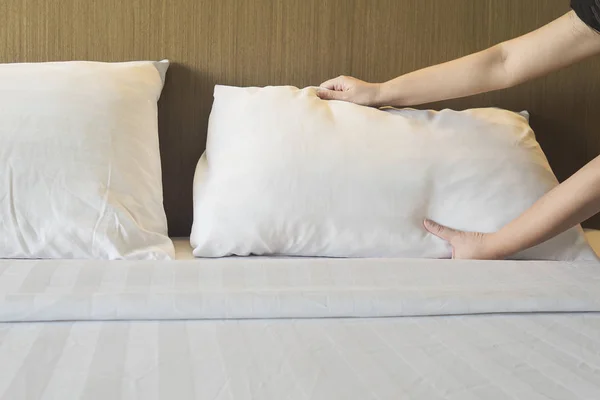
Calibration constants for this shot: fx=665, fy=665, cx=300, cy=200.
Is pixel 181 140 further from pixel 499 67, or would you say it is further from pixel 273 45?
pixel 499 67

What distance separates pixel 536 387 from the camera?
0.75 m

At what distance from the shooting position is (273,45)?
1.66 m

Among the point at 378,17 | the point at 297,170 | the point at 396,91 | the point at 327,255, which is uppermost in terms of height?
the point at 378,17

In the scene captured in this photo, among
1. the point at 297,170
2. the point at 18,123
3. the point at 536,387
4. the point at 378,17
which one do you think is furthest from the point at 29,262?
the point at 378,17

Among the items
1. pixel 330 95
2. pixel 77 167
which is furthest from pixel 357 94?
pixel 77 167

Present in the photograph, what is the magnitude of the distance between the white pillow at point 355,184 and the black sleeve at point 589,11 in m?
0.28

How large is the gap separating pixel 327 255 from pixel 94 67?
0.66m

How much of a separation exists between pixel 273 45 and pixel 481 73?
511 millimetres

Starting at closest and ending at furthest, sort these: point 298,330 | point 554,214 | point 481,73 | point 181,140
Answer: point 298,330
point 554,214
point 481,73
point 181,140

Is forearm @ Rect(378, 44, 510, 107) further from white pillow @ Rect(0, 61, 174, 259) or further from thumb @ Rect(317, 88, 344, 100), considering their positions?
white pillow @ Rect(0, 61, 174, 259)

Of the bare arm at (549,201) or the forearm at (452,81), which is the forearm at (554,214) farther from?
the forearm at (452,81)

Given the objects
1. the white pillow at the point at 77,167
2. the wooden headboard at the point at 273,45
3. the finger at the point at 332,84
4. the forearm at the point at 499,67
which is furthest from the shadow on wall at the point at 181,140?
the forearm at the point at 499,67

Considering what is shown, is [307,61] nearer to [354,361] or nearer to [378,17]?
[378,17]

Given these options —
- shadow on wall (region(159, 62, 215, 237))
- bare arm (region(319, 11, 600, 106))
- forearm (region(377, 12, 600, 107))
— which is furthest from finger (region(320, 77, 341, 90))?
shadow on wall (region(159, 62, 215, 237))
